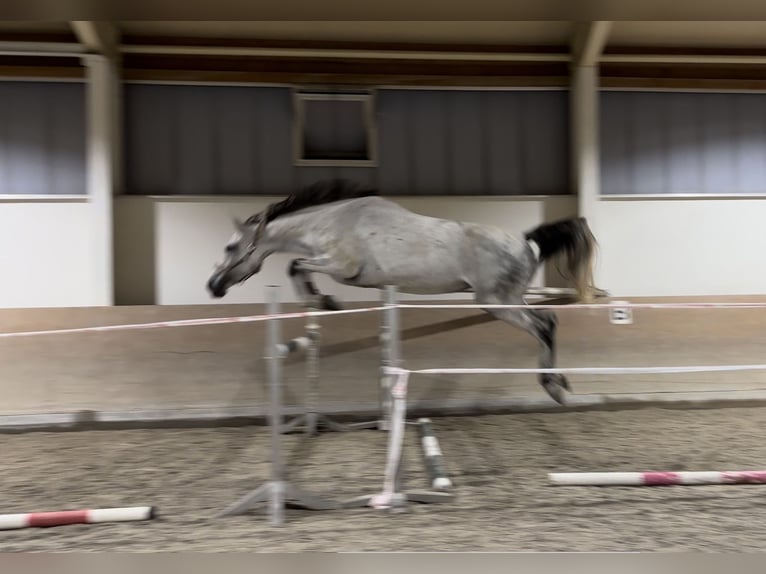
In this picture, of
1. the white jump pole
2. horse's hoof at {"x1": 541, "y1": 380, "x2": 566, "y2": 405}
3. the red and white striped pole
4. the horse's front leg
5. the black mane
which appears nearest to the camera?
the red and white striped pole

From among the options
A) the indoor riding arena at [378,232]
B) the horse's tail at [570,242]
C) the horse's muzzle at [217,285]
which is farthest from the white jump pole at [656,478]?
the horse's muzzle at [217,285]

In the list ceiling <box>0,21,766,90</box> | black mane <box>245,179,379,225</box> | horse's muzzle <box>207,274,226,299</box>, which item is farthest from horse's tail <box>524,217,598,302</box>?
horse's muzzle <box>207,274,226,299</box>

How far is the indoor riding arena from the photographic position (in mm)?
2697

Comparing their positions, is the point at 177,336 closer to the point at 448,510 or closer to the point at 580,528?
the point at 448,510

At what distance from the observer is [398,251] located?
8.55 ft

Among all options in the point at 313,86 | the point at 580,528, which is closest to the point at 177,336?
the point at 313,86

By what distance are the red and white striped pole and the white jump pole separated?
1461mm

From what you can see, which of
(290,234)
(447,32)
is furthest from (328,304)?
(447,32)

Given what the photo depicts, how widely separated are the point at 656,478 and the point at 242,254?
215 centimetres

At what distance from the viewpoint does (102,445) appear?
8.30 ft

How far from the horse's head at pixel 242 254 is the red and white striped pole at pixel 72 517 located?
1.35 meters

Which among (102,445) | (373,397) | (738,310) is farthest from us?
(738,310)

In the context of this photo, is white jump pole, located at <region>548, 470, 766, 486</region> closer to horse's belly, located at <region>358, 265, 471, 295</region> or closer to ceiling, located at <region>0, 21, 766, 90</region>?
horse's belly, located at <region>358, 265, 471, 295</region>

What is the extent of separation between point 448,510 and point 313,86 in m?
2.57
